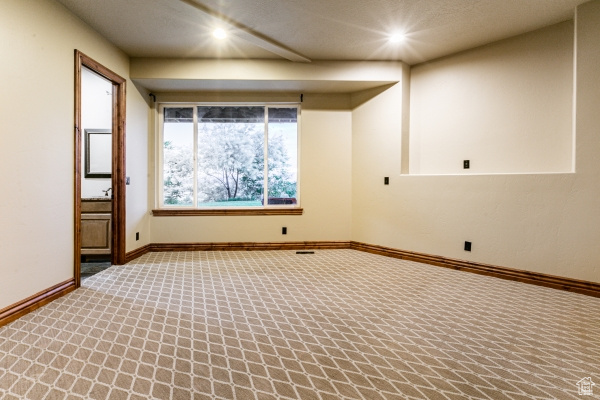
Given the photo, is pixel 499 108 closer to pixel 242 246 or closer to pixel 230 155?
pixel 230 155

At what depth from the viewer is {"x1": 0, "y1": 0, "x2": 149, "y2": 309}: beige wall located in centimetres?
235

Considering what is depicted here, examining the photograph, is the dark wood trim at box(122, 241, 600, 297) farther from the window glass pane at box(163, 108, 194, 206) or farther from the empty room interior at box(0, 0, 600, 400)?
the window glass pane at box(163, 108, 194, 206)

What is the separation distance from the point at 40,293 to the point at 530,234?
4.72 metres

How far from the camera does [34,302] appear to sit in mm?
2516

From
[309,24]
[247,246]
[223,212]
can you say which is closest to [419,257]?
[247,246]

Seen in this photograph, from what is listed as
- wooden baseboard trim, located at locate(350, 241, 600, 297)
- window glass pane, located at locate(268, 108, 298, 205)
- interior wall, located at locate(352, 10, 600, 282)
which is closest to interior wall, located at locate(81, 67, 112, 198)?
window glass pane, located at locate(268, 108, 298, 205)

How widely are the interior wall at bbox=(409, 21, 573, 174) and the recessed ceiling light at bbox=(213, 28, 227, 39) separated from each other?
107 inches

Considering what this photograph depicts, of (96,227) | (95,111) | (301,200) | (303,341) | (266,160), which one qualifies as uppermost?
(95,111)

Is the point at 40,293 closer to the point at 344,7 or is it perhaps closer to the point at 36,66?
the point at 36,66

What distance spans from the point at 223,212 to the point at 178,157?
1.15m

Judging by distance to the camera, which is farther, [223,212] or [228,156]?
[228,156]

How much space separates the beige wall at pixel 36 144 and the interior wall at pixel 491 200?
372 cm

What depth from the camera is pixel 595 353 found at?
1885 millimetres

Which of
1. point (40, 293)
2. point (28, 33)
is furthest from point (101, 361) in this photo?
point (28, 33)
